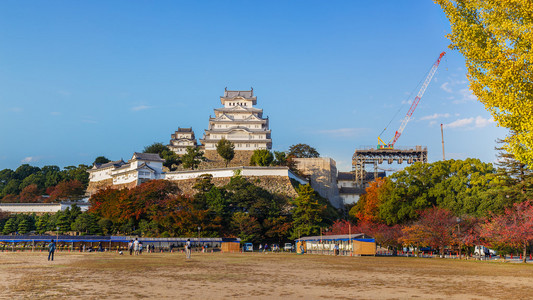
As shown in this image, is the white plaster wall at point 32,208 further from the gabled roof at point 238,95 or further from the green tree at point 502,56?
the green tree at point 502,56

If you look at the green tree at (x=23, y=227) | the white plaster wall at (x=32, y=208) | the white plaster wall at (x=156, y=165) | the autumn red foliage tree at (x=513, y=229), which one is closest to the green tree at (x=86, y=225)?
the green tree at (x=23, y=227)

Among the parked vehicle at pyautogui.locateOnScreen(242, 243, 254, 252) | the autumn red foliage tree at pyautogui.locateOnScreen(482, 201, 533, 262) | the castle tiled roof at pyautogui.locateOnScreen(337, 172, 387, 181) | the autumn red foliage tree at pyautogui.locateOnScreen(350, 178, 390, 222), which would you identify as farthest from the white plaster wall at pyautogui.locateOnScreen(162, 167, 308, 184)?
the autumn red foliage tree at pyautogui.locateOnScreen(482, 201, 533, 262)

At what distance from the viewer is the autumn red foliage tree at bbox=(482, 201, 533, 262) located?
28.5 m

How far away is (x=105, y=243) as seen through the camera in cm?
4997

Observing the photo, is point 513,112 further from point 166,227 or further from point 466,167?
point 166,227

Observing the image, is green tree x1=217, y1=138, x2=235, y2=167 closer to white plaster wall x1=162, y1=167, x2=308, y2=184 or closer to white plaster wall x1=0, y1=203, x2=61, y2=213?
white plaster wall x1=162, y1=167, x2=308, y2=184

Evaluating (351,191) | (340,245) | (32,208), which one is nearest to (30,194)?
(32,208)

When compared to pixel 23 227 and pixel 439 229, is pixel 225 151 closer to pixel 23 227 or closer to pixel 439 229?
pixel 23 227

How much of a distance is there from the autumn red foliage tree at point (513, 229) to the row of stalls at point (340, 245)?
8.75m

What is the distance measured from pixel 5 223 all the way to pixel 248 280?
185ft

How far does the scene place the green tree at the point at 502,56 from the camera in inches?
593

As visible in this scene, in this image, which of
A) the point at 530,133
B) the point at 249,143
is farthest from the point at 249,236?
the point at 530,133

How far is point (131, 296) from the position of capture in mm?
10453

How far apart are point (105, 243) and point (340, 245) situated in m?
27.8
